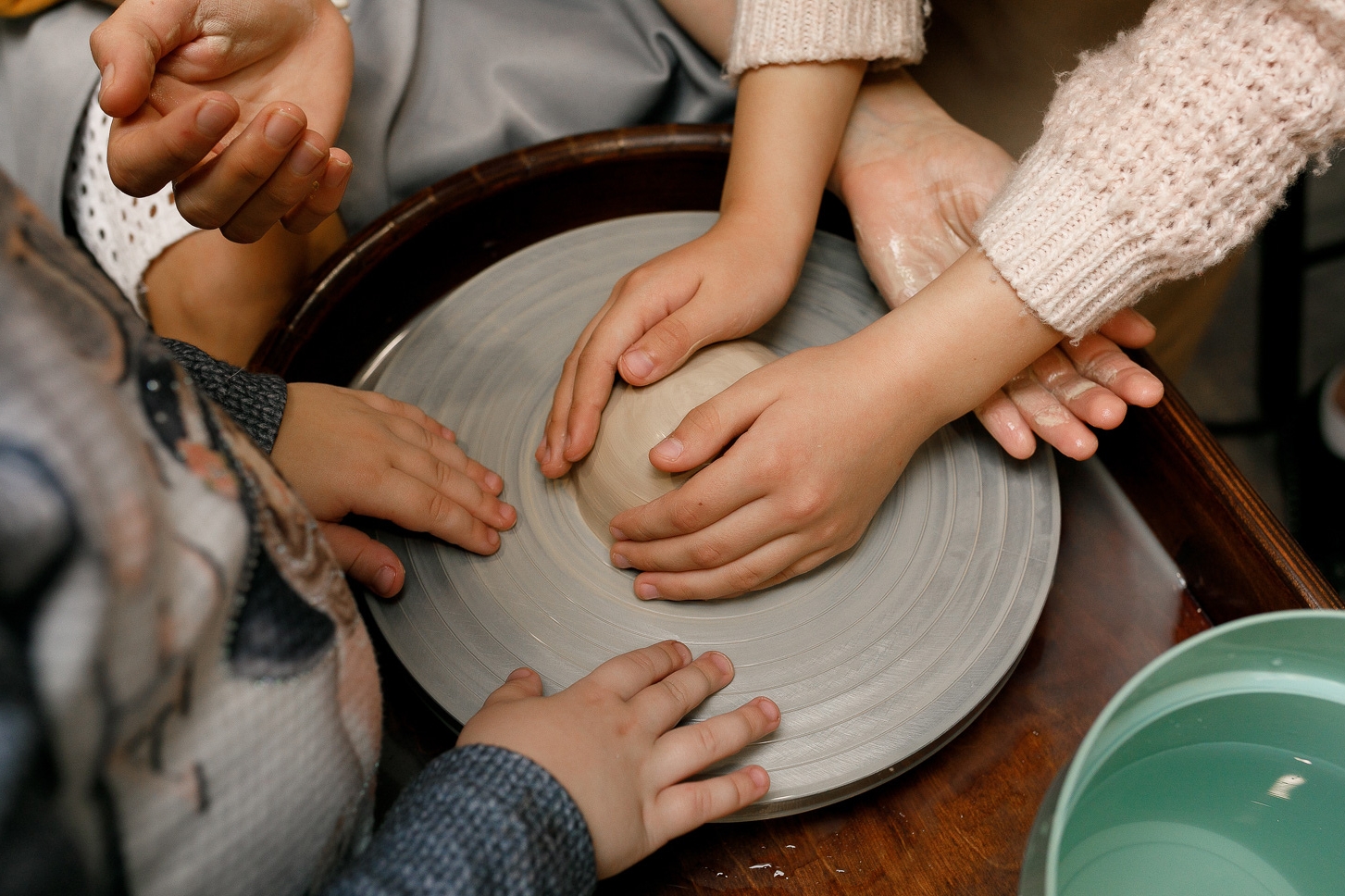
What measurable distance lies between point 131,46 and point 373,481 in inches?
13.8

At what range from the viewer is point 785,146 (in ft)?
2.48

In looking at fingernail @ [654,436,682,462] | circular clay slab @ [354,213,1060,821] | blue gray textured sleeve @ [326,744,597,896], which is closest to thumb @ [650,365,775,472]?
fingernail @ [654,436,682,462]

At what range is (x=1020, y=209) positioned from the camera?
60cm

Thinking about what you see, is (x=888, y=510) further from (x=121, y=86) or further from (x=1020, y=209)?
(x=121, y=86)

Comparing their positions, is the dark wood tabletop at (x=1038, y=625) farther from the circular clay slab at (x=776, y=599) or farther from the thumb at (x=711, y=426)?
the thumb at (x=711, y=426)

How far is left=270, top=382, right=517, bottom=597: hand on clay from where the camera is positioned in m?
0.63

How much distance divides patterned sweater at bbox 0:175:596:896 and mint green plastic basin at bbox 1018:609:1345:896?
0.98 ft

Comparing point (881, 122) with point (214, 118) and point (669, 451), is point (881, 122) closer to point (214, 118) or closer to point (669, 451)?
point (669, 451)

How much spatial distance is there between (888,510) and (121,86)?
0.65m

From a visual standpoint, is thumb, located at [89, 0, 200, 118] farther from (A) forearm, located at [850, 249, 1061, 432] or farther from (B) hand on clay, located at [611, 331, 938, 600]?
(A) forearm, located at [850, 249, 1061, 432]

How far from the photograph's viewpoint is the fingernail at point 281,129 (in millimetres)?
574

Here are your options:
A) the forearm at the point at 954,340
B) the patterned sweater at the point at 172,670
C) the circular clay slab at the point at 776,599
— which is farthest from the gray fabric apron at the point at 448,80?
the patterned sweater at the point at 172,670

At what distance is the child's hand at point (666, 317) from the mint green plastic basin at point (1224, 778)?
40cm

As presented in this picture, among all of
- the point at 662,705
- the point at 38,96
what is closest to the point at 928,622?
the point at 662,705
